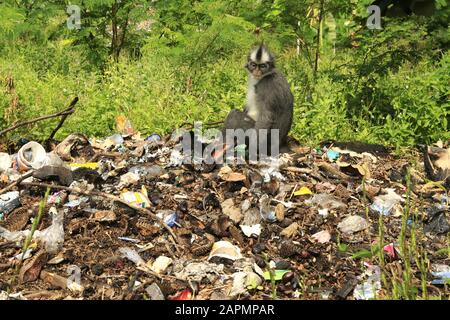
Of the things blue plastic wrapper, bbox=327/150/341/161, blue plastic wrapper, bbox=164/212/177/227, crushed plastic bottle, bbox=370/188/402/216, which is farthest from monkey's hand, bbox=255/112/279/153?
blue plastic wrapper, bbox=164/212/177/227

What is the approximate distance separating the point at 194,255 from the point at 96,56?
678cm

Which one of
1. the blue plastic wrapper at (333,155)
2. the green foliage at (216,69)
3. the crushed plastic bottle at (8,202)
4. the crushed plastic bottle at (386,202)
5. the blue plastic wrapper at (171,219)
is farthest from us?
the green foliage at (216,69)

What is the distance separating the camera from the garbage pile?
4.05 m

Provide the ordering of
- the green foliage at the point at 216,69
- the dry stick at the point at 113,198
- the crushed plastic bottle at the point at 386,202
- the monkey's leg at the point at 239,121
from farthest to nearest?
the green foliage at the point at 216,69
the monkey's leg at the point at 239,121
the crushed plastic bottle at the point at 386,202
the dry stick at the point at 113,198

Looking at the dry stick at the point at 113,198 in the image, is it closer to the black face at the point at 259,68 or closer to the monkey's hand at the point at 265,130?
the monkey's hand at the point at 265,130

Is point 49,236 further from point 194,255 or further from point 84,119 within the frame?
point 84,119

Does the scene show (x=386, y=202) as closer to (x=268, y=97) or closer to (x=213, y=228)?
(x=213, y=228)

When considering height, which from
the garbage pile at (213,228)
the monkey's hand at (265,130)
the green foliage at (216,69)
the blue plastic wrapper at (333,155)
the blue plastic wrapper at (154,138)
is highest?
the green foliage at (216,69)

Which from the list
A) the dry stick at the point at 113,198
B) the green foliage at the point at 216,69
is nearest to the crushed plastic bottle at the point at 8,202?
the dry stick at the point at 113,198

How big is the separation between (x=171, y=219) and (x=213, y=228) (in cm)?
36

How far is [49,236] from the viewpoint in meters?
4.46

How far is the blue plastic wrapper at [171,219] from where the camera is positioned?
479 cm

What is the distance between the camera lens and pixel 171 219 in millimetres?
4828

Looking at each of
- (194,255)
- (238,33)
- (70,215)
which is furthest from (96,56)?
(194,255)
